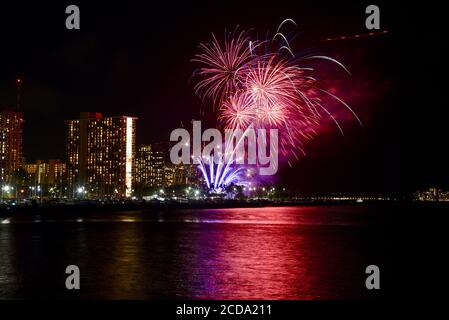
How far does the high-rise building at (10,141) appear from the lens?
536ft

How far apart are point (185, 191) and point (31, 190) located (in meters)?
45.3

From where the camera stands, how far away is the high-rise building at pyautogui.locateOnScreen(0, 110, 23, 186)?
163 metres

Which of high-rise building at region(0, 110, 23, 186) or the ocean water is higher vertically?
high-rise building at region(0, 110, 23, 186)

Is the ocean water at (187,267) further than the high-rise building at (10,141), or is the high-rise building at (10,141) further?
the high-rise building at (10,141)

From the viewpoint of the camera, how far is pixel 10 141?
555 ft

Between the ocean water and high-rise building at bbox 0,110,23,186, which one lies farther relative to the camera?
high-rise building at bbox 0,110,23,186

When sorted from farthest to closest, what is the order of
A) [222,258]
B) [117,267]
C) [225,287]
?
[222,258]
[117,267]
[225,287]

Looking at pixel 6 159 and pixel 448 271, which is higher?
pixel 6 159

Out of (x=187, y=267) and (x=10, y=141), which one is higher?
(x=10, y=141)

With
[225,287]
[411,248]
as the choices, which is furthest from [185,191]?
[225,287]
